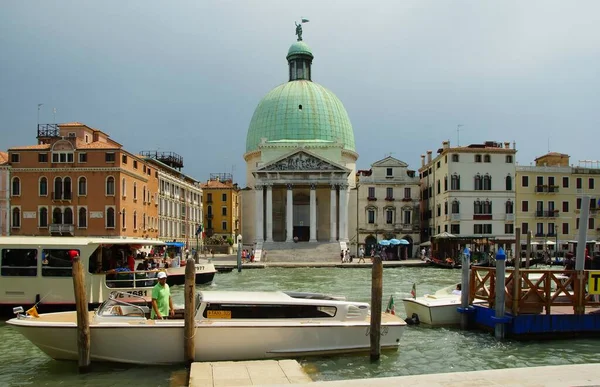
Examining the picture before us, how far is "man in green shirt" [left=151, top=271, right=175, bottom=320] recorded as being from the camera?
48.1 ft

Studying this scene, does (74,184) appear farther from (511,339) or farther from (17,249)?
(511,339)

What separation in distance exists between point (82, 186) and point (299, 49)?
40.2m

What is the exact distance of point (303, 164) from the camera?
67312mm

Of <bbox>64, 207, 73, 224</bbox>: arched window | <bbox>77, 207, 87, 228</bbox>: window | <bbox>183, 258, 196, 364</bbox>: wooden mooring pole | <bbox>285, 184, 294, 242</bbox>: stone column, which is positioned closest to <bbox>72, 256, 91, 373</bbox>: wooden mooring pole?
<bbox>183, 258, 196, 364</bbox>: wooden mooring pole

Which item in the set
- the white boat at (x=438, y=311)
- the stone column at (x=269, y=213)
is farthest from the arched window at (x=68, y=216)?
the white boat at (x=438, y=311)

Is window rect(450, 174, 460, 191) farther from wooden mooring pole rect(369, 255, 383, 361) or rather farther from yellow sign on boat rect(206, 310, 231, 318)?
yellow sign on boat rect(206, 310, 231, 318)

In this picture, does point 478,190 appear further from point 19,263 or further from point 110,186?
point 19,263

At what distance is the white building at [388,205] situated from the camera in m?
68.6

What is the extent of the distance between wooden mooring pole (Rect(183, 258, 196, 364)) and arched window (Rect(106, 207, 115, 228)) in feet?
119

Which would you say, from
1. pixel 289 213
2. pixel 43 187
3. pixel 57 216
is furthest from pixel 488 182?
pixel 43 187

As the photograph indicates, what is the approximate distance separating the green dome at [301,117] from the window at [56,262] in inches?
2159

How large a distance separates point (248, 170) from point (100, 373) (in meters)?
66.5

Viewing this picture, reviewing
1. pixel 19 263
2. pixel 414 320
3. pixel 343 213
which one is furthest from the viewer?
pixel 343 213

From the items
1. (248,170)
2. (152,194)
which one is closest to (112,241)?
(152,194)
